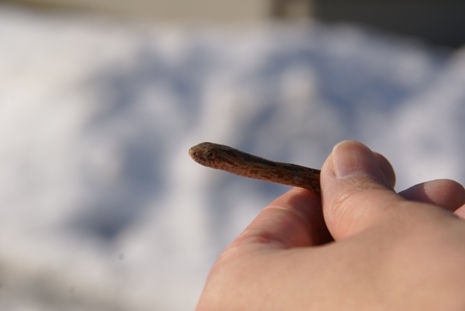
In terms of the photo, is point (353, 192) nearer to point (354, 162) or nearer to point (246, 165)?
point (354, 162)

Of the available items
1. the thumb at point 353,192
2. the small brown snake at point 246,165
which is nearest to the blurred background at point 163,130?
the small brown snake at point 246,165

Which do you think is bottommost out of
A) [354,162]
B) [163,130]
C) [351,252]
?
[351,252]

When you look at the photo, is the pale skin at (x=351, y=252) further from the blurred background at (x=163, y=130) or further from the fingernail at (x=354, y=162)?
the blurred background at (x=163, y=130)

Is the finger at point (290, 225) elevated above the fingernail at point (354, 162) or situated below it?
below

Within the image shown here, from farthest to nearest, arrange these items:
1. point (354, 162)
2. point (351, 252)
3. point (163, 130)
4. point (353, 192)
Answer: point (163, 130), point (354, 162), point (353, 192), point (351, 252)

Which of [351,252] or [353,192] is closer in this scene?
[351,252]

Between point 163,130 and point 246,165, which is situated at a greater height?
point 163,130

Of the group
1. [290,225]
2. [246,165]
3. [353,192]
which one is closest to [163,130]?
[246,165]
